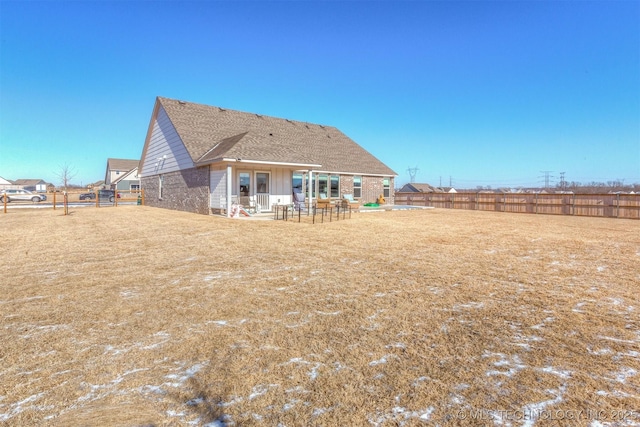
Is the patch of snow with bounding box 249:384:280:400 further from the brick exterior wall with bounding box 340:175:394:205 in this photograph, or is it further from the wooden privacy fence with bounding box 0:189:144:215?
the brick exterior wall with bounding box 340:175:394:205

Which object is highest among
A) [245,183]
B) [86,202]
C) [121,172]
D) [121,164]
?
[121,164]

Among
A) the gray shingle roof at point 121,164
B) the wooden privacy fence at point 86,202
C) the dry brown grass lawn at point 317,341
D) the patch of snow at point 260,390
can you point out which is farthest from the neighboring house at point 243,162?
the gray shingle roof at point 121,164

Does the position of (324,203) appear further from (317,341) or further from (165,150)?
(165,150)

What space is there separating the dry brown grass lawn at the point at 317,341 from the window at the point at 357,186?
17416 millimetres

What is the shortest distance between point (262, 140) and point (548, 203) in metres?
18.8

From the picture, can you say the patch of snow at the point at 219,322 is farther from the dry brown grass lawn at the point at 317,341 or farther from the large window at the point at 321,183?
the large window at the point at 321,183

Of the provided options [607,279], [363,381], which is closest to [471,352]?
[363,381]

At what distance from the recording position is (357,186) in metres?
24.2

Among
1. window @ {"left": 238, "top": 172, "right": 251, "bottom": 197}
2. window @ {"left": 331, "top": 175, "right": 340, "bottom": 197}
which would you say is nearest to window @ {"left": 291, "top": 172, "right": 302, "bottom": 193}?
window @ {"left": 331, "top": 175, "right": 340, "bottom": 197}

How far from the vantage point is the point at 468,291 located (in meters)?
4.73

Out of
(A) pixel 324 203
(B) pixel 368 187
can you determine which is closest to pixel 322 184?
(B) pixel 368 187

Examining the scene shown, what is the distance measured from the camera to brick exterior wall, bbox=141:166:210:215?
17.2 metres

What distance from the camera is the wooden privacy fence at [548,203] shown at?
18938mm

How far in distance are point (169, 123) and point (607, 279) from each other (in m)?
20.9
